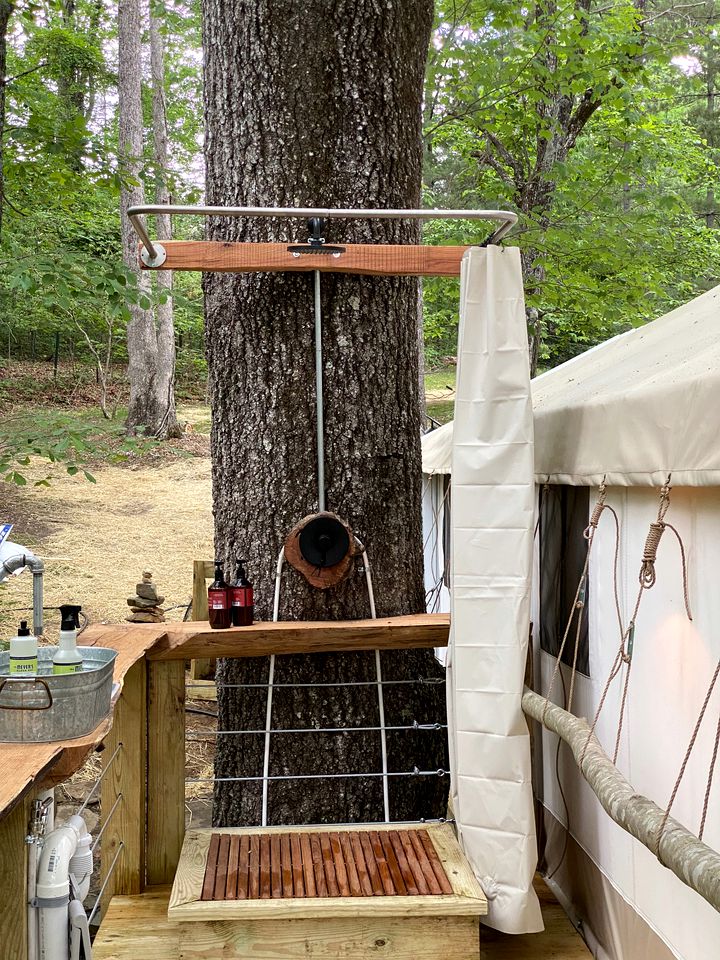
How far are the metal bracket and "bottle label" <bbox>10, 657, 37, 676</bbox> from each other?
148cm

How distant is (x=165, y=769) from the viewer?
3148mm

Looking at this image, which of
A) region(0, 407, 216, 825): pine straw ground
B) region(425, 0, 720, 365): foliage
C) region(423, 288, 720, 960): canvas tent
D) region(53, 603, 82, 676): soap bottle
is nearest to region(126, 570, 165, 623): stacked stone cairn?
region(0, 407, 216, 825): pine straw ground

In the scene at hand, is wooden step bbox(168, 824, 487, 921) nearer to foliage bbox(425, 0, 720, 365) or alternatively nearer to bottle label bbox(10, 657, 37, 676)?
bottle label bbox(10, 657, 37, 676)

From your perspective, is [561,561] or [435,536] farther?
[435,536]

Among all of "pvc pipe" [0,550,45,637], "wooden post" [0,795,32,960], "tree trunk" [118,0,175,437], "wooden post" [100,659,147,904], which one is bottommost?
"wooden post" [100,659,147,904]

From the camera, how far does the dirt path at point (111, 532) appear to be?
965 centimetres

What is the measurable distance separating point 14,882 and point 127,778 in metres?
1.41

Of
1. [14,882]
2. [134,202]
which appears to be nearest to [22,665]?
[14,882]

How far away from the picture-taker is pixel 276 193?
132 inches

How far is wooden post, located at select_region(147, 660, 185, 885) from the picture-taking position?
10.3 feet

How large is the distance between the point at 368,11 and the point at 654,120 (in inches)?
354

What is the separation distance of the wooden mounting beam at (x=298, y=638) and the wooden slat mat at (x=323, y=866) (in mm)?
587

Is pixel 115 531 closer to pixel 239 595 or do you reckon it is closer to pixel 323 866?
pixel 239 595

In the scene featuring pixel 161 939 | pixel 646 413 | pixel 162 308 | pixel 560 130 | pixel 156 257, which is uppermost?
pixel 560 130
